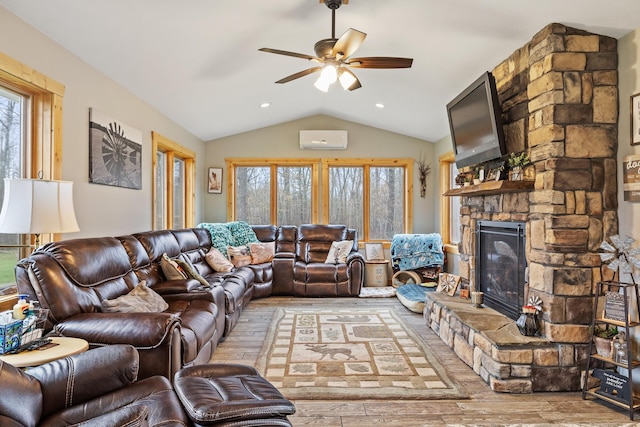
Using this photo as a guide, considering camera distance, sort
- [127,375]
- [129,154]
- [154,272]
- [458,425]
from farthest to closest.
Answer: [129,154], [154,272], [458,425], [127,375]

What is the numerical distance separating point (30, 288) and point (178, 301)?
3.88 ft

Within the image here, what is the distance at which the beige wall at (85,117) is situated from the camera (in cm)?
264

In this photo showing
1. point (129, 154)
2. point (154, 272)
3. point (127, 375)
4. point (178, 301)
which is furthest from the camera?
point (129, 154)

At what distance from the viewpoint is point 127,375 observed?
1747mm

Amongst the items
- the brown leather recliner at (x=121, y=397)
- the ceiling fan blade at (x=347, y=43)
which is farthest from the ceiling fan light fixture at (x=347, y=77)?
the brown leather recliner at (x=121, y=397)

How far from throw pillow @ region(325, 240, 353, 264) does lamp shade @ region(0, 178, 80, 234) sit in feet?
13.6

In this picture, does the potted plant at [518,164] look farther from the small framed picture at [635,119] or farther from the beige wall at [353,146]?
the beige wall at [353,146]

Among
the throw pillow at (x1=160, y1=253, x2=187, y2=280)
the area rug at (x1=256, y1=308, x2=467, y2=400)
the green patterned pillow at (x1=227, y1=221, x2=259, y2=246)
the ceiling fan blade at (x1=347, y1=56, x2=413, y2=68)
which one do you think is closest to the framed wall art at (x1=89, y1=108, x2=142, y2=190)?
the throw pillow at (x1=160, y1=253, x2=187, y2=280)

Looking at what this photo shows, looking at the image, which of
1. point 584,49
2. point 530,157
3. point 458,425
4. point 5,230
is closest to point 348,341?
point 458,425

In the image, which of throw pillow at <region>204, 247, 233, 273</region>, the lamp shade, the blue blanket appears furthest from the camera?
the blue blanket

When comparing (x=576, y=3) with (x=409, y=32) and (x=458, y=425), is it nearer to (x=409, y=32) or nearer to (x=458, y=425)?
(x=409, y=32)

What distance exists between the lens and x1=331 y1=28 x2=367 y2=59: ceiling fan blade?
2.62 meters

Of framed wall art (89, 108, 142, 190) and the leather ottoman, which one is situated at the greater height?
framed wall art (89, 108, 142, 190)

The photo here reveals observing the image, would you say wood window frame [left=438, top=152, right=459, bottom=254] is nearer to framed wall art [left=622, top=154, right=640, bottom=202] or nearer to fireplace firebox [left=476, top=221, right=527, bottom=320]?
fireplace firebox [left=476, top=221, right=527, bottom=320]
